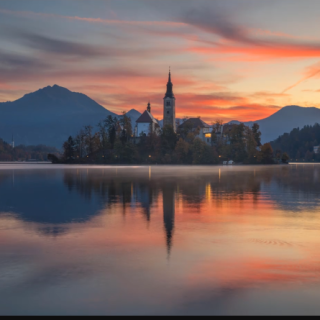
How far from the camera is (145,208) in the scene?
24.8 metres

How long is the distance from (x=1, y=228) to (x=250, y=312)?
1245cm

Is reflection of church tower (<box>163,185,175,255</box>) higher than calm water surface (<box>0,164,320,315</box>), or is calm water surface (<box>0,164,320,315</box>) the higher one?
reflection of church tower (<box>163,185,175,255</box>)

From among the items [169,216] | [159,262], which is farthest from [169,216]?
[159,262]

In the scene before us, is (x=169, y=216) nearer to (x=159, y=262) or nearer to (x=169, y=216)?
(x=169, y=216)

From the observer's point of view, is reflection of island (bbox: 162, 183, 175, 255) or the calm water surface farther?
reflection of island (bbox: 162, 183, 175, 255)

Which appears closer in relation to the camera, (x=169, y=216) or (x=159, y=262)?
(x=159, y=262)

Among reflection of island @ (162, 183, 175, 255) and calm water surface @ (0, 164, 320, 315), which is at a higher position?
reflection of island @ (162, 183, 175, 255)

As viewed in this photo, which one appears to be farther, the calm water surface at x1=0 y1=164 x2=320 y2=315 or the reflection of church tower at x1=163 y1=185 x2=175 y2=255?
the reflection of church tower at x1=163 y1=185 x2=175 y2=255

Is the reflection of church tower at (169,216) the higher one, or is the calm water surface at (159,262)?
the reflection of church tower at (169,216)

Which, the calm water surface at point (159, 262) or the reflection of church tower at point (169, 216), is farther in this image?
the reflection of church tower at point (169, 216)

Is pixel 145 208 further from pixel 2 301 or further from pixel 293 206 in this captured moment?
pixel 2 301

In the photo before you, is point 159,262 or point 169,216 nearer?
point 159,262
